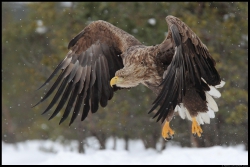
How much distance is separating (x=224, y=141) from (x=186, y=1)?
293 cm

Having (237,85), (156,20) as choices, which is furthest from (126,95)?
(237,85)

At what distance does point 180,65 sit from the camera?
5.39m

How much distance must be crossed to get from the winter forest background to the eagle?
2560 millimetres

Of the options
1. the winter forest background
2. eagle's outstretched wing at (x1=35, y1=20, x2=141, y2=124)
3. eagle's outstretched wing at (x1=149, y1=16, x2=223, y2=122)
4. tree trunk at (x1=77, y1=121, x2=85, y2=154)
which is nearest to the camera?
eagle's outstretched wing at (x1=149, y1=16, x2=223, y2=122)

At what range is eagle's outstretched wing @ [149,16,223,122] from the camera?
537cm

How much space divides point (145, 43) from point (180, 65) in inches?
190

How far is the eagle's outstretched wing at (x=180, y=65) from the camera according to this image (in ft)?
17.6

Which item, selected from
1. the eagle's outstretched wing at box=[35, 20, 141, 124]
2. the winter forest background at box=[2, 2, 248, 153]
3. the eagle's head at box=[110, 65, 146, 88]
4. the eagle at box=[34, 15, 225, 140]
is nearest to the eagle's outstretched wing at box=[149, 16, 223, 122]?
the eagle at box=[34, 15, 225, 140]

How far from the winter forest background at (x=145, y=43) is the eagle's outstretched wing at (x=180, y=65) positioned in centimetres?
345

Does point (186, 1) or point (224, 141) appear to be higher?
point (186, 1)

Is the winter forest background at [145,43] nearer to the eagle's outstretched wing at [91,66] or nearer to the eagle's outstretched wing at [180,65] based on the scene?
the eagle's outstretched wing at [91,66]

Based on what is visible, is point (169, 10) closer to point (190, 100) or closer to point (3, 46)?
point (190, 100)

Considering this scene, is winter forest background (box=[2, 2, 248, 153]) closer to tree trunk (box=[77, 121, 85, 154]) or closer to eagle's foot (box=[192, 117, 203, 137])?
tree trunk (box=[77, 121, 85, 154])

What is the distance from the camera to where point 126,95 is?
36.4 feet
